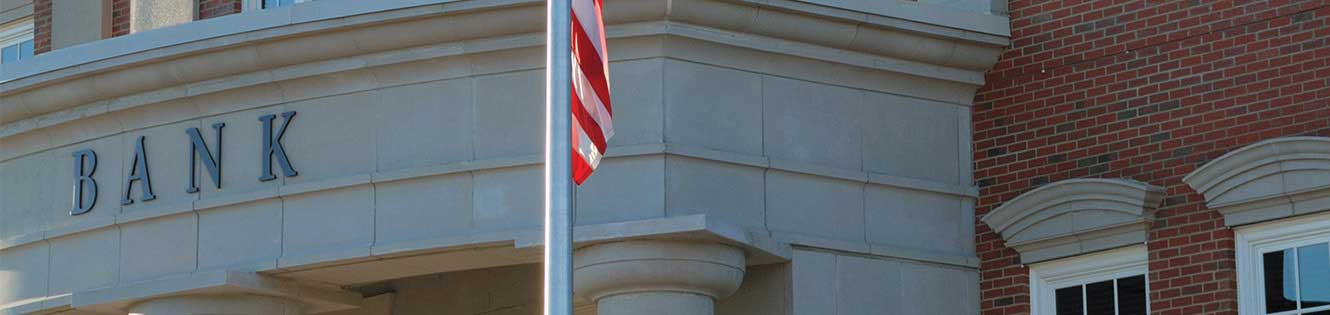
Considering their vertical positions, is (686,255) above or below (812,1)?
below

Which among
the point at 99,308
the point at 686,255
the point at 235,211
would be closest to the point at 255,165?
the point at 235,211

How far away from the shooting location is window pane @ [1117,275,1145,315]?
805 inches

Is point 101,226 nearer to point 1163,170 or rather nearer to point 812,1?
point 812,1

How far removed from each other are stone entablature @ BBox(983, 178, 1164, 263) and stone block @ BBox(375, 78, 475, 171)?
4.31 m

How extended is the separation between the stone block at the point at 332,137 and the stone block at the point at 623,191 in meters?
1.90

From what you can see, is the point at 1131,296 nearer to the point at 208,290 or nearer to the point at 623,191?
the point at 623,191

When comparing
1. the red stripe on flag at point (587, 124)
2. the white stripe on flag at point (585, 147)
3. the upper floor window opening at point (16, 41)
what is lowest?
the white stripe on flag at point (585, 147)

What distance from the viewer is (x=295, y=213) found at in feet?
67.9

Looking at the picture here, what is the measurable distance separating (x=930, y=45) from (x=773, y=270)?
231 cm

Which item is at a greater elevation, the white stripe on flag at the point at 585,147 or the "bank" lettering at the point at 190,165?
the "bank" lettering at the point at 190,165

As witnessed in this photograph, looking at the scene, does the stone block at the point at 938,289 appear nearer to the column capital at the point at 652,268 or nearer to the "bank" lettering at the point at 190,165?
the column capital at the point at 652,268

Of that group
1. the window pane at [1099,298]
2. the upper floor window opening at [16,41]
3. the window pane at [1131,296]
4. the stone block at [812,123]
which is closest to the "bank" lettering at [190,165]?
the stone block at [812,123]

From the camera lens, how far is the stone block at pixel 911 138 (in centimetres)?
2091

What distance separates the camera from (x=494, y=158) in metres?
20.1
